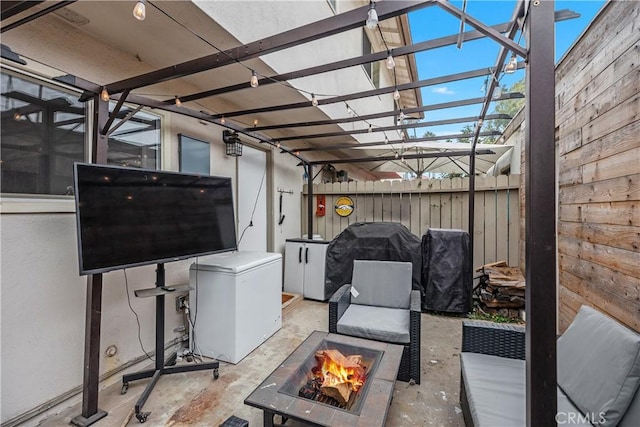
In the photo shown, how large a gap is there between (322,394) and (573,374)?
148 centimetres

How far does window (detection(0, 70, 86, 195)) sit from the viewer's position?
2018 millimetres

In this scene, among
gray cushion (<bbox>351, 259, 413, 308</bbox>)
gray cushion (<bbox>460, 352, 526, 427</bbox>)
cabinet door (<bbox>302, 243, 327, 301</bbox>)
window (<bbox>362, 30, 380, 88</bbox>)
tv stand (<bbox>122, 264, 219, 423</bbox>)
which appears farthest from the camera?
window (<bbox>362, 30, 380, 88</bbox>)

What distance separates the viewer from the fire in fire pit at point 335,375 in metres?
1.84

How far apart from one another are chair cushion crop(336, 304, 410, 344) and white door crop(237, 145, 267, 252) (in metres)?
2.19

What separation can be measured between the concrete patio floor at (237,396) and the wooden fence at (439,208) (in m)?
2.25

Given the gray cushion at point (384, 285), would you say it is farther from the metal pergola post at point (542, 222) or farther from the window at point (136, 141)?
the window at point (136, 141)

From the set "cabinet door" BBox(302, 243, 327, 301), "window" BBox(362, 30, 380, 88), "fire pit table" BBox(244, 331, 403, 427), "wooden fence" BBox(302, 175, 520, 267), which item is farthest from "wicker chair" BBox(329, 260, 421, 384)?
"window" BBox(362, 30, 380, 88)

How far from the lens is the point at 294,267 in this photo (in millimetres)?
5066

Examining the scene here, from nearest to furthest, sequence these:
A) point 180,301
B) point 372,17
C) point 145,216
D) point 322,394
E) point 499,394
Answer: point 372,17 < point 499,394 < point 322,394 < point 145,216 < point 180,301

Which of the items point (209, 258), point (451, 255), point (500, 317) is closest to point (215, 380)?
point (209, 258)

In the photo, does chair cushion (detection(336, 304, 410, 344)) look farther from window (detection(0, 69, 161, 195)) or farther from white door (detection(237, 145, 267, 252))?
window (detection(0, 69, 161, 195))

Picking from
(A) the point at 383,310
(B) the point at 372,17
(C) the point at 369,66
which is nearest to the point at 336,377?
(A) the point at 383,310

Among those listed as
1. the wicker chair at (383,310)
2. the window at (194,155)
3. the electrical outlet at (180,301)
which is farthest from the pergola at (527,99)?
the wicker chair at (383,310)

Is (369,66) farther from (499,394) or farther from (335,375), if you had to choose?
(499,394)
